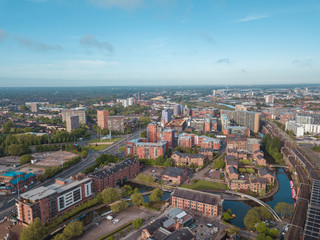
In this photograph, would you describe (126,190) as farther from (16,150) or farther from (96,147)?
(16,150)

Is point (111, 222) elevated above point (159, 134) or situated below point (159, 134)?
below

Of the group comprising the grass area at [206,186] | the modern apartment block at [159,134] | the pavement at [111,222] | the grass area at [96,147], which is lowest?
the pavement at [111,222]

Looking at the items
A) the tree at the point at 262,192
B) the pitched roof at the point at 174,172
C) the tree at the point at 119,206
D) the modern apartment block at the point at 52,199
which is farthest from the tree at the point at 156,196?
the tree at the point at 262,192

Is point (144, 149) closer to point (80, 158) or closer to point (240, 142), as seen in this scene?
point (80, 158)

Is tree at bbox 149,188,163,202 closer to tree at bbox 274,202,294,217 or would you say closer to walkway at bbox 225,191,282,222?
walkway at bbox 225,191,282,222

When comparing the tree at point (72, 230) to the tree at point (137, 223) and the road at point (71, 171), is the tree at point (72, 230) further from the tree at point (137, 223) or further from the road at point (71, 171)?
the road at point (71, 171)

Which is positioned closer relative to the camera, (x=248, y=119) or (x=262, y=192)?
(x=262, y=192)

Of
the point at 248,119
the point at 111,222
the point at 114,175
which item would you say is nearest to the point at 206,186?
the point at 114,175
